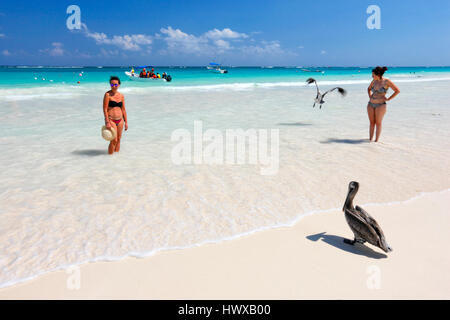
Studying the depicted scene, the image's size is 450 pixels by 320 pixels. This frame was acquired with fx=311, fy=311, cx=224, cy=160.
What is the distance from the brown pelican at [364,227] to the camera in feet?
9.13

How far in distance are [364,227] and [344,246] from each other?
38cm

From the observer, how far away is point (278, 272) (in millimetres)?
2711

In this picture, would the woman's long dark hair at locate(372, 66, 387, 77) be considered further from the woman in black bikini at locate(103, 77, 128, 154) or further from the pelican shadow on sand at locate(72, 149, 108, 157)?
the pelican shadow on sand at locate(72, 149, 108, 157)

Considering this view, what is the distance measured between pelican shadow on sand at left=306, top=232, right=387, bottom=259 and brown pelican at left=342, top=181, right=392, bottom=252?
8 cm

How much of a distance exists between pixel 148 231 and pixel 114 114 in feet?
12.0

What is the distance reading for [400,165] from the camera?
5.83 m

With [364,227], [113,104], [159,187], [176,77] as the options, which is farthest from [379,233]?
[176,77]

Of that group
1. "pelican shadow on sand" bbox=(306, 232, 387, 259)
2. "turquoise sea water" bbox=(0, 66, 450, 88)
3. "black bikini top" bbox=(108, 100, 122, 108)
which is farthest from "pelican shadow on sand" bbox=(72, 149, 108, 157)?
"turquoise sea water" bbox=(0, 66, 450, 88)

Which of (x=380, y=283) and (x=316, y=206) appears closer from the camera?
(x=380, y=283)

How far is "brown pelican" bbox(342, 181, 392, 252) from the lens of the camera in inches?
110

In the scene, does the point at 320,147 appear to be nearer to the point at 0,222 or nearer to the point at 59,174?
the point at 59,174
